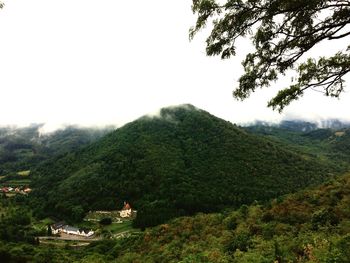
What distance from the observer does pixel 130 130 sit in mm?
132250

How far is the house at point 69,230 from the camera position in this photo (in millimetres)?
72812

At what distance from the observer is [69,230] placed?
76500mm

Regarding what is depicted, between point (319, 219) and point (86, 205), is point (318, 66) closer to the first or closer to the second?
point (319, 219)

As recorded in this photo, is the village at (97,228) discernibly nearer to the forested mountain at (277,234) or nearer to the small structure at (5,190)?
the forested mountain at (277,234)

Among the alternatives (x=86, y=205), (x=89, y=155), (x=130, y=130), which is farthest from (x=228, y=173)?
(x=89, y=155)

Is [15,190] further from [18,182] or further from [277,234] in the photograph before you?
[277,234]

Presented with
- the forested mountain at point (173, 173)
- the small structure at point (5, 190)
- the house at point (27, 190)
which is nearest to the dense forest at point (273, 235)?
the forested mountain at point (173, 173)

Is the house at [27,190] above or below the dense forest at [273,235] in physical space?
above

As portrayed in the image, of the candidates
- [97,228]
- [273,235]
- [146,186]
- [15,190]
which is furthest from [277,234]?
[15,190]

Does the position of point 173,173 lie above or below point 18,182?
below

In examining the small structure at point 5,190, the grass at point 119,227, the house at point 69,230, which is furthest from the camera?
the small structure at point 5,190

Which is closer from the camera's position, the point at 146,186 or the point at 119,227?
the point at 119,227

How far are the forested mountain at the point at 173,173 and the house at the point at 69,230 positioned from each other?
630cm

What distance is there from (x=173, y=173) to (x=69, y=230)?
3531 cm
